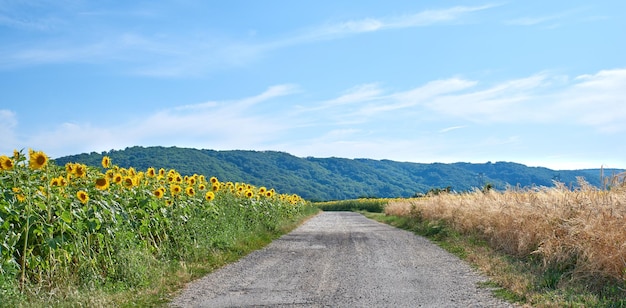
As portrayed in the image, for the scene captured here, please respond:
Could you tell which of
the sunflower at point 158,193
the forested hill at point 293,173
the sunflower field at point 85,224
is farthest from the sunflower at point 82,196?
the forested hill at point 293,173

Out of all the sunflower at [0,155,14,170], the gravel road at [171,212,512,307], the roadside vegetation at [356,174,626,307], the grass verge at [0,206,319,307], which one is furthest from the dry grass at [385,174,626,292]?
the sunflower at [0,155,14,170]

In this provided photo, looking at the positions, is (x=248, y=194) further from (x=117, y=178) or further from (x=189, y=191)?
(x=117, y=178)

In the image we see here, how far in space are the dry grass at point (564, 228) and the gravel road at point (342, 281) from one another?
4.83 ft

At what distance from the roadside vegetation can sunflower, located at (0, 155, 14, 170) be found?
23.5ft

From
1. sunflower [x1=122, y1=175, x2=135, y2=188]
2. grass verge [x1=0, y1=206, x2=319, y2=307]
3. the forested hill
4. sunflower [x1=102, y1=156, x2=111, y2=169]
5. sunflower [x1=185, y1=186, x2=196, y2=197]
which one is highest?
the forested hill

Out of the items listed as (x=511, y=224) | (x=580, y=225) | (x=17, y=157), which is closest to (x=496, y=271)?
(x=580, y=225)

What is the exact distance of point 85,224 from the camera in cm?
901

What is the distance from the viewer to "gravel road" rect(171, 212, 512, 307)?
845cm

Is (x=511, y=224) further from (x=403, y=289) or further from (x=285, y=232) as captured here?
(x=285, y=232)

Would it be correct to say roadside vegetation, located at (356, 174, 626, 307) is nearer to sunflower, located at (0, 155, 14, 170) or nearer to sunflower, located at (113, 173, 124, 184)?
sunflower, located at (113, 173, 124, 184)

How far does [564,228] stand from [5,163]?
9.80 metres

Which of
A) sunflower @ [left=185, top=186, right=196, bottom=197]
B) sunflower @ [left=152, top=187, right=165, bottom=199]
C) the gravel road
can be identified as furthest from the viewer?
sunflower @ [left=185, top=186, right=196, bottom=197]

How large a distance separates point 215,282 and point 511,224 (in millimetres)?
8058

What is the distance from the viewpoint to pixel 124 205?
423 inches
